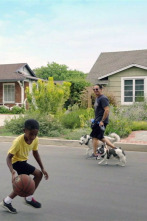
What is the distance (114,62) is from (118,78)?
3.98 meters

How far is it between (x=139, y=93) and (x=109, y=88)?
77.6 inches

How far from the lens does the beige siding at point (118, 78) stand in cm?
2062

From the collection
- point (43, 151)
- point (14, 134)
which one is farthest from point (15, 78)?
point (43, 151)

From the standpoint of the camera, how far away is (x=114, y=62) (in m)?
24.6

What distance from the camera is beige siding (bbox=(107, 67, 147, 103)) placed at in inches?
812

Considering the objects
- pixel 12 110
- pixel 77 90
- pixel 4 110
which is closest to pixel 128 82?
pixel 77 90

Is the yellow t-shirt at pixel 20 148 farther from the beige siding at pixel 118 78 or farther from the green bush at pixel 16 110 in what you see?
the green bush at pixel 16 110

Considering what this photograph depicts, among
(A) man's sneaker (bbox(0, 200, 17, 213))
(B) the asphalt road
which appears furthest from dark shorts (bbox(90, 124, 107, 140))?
(A) man's sneaker (bbox(0, 200, 17, 213))

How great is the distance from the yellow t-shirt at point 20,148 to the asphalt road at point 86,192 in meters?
0.76

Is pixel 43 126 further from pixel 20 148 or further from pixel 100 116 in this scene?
pixel 20 148

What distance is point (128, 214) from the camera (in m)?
4.48

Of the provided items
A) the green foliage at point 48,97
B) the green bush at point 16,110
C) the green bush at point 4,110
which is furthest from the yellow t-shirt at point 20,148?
the green bush at point 4,110

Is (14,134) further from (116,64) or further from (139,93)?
(116,64)

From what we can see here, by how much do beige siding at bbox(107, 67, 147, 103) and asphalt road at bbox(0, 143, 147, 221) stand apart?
12.4 metres
